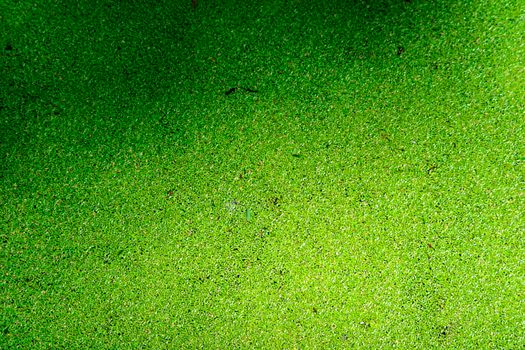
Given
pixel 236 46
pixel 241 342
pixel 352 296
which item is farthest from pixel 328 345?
pixel 236 46

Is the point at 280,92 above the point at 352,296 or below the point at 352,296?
above

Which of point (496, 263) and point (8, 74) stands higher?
point (8, 74)

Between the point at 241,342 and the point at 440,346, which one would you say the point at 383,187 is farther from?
the point at 241,342

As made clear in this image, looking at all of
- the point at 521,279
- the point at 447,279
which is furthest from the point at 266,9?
the point at 521,279

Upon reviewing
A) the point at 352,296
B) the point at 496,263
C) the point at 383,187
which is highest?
the point at 383,187

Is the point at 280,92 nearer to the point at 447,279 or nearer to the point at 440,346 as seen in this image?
the point at 447,279

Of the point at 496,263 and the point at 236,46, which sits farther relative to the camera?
the point at 236,46

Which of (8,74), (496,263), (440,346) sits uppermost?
(8,74)
